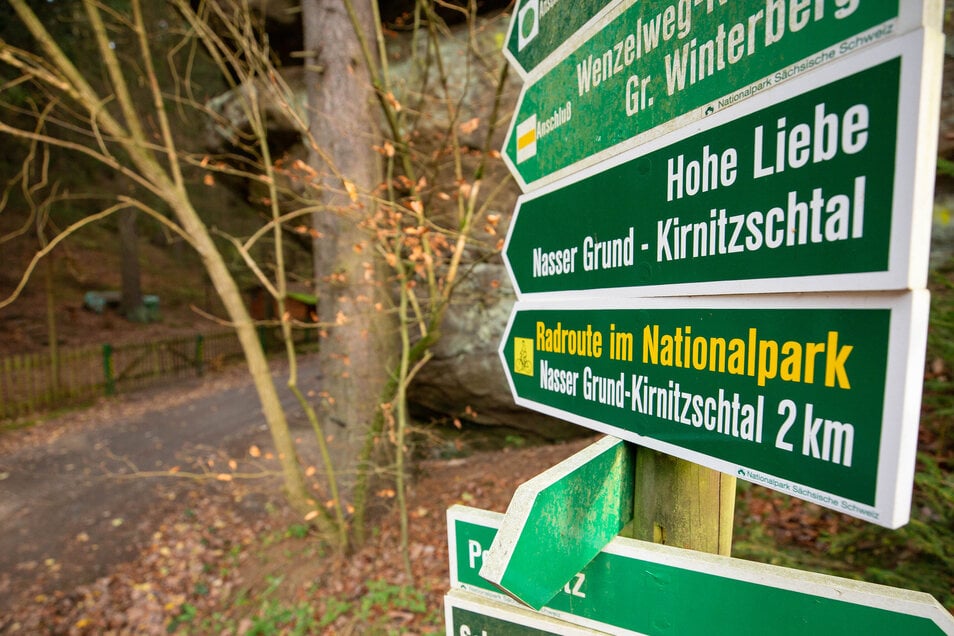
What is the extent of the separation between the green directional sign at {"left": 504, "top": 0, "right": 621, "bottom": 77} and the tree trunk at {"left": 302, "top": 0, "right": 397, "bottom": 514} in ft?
9.68

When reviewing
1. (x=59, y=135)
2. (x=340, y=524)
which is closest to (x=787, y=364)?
(x=340, y=524)

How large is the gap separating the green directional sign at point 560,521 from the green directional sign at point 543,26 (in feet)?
3.38

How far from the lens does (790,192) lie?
29.0 inches

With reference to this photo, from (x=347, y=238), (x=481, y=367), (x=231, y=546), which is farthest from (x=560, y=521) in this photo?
(x=231, y=546)

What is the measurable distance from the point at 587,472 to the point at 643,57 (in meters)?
0.88

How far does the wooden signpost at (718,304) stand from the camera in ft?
2.03

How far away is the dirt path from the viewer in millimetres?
4836

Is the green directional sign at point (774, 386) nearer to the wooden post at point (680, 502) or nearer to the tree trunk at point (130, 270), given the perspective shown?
the wooden post at point (680, 502)

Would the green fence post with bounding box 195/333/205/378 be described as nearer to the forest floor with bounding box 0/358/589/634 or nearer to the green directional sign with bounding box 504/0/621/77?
the forest floor with bounding box 0/358/589/634

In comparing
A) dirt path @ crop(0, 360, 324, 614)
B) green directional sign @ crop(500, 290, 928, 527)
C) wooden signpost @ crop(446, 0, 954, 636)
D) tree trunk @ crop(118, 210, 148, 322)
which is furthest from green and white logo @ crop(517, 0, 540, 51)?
tree trunk @ crop(118, 210, 148, 322)

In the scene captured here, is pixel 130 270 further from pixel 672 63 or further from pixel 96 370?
pixel 672 63

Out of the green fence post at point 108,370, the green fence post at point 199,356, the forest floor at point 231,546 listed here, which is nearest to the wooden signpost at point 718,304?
the forest floor at point 231,546

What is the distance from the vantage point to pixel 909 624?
665 mm

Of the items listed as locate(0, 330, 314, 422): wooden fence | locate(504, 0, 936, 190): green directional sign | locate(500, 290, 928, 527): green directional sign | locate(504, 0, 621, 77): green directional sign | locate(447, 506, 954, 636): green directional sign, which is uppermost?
locate(504, 0, 621, 77): green directional sign
